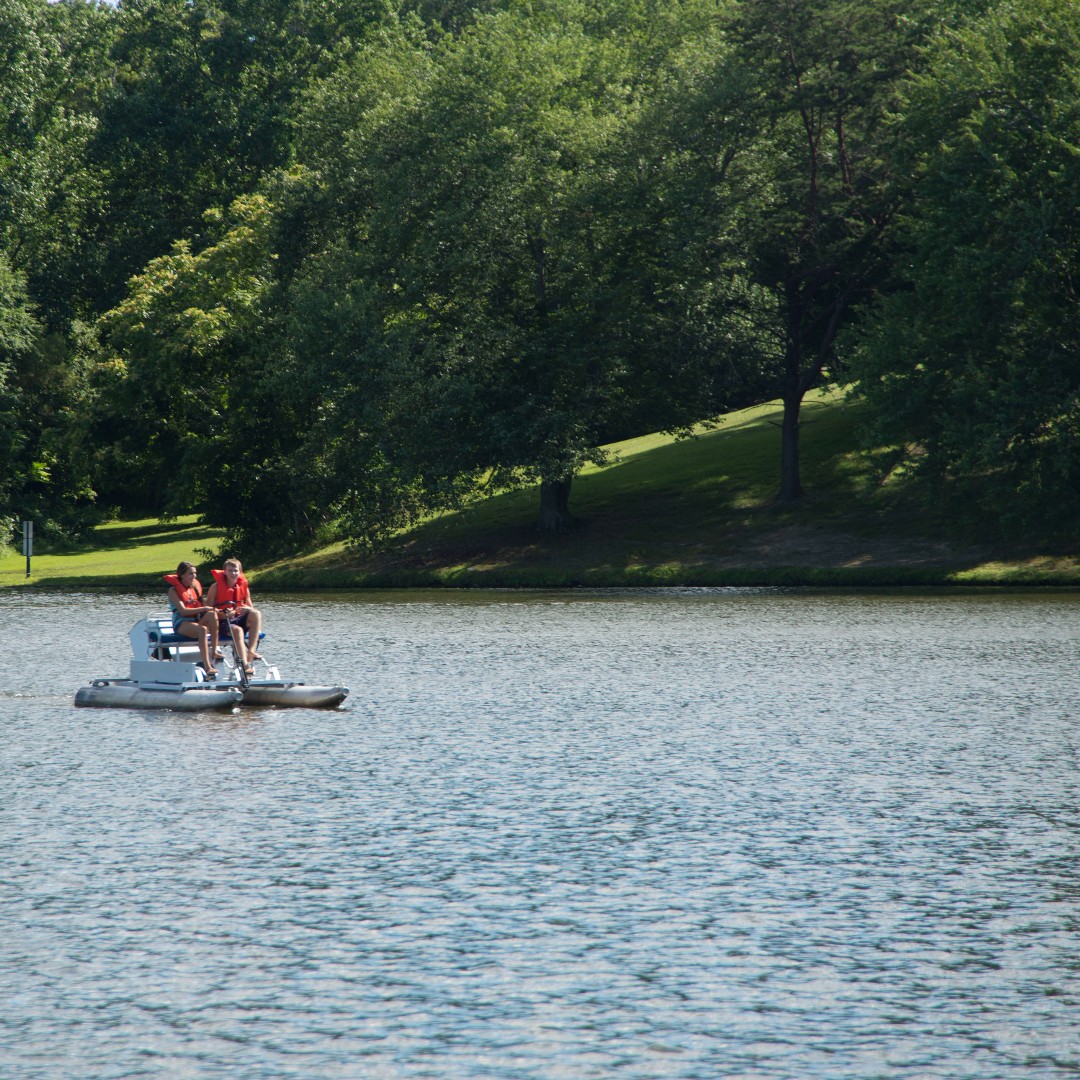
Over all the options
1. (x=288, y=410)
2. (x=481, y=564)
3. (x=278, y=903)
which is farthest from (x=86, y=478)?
(x=278, y=903)

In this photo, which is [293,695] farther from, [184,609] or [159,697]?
[184,609]

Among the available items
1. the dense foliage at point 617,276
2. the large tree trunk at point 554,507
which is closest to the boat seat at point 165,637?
the dense foliage at point 617,276

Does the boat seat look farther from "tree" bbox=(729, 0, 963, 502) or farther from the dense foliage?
"tree" bbox=(729, 0, 963, 502)

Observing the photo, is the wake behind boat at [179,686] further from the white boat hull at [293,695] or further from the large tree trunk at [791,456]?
the large tree trunk at [791,456]

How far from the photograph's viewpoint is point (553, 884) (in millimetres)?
11000

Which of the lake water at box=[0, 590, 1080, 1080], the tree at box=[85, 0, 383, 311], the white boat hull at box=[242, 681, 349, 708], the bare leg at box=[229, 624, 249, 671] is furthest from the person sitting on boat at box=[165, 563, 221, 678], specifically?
the tree at box=[85, 0, 383, 311]

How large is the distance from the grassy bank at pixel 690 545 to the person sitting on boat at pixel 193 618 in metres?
26.6

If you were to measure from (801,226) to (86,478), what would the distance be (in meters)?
33.1

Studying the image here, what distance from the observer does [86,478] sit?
68.6m

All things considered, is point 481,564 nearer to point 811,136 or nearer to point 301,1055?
point 811,136

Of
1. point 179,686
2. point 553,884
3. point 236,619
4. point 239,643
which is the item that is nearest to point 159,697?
point 179,686

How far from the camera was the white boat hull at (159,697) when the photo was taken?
69.9 feet

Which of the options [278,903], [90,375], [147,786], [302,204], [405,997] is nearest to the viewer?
[405,997]

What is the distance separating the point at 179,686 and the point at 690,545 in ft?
104
